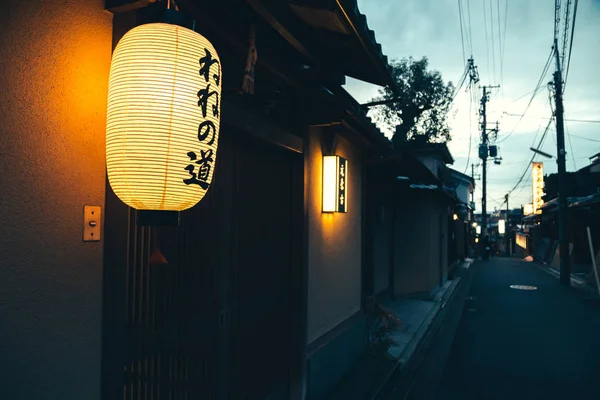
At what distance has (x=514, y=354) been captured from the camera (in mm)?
10930

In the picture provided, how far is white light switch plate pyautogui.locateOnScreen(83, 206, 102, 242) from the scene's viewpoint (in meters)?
2.97

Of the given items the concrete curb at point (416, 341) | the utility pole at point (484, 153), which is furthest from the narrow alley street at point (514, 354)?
the utility pole at point (484, 153)

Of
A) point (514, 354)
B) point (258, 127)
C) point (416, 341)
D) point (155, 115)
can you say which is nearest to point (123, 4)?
point (155, 115)

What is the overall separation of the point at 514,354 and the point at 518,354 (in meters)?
0.10

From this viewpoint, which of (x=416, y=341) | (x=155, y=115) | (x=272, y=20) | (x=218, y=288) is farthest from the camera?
(x=416, y=341)

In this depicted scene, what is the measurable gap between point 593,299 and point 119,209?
22.6 m

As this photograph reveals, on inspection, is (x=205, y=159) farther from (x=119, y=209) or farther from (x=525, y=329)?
(x=525, y=329)

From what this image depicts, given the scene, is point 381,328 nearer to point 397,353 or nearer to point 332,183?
point 397,353

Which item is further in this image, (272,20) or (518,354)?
(518,354)

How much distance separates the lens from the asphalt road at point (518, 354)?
8492 millimetres

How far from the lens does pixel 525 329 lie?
13703 mm

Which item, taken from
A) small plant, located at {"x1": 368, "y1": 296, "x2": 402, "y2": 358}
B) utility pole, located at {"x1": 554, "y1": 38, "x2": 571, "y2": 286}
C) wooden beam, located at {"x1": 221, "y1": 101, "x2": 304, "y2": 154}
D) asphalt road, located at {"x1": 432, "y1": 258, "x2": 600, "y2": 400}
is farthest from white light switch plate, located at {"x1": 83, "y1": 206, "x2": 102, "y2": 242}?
utility pole, located at {"x1": 554, "y1": 38, "x2": 571, "y2": 286}

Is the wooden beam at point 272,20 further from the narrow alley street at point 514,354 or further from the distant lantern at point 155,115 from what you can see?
the narrow alley street at point 514,354

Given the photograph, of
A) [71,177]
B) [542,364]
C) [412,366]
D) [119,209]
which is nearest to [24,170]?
[71,177]
